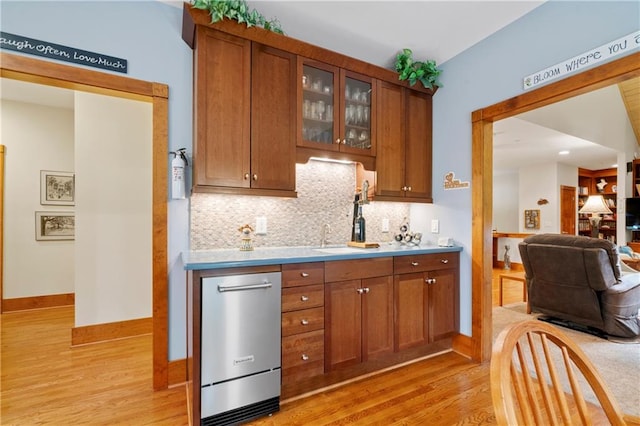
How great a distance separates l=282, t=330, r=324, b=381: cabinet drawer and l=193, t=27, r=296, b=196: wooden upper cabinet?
1074mm

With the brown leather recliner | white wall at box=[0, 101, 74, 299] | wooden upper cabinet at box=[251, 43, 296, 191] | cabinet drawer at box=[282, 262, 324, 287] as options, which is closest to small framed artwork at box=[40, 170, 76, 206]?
white wall at box=[0, 101, 74, 299]

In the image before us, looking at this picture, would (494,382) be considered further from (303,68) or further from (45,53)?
(45,53)

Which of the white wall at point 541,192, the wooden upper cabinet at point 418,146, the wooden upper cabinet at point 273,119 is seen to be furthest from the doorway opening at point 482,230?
the white wall at point 541,192

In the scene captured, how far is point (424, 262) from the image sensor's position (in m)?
2.67

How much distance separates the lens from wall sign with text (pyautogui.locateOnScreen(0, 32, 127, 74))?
1.89 m

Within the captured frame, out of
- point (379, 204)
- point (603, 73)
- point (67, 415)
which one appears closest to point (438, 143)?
point (379, 204)

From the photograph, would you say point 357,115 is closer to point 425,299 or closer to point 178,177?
point 178,177

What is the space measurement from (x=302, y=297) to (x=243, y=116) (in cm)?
139

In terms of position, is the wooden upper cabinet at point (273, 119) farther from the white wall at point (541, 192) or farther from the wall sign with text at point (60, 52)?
the white wall at point (541, 192)

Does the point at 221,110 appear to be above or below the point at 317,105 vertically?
below

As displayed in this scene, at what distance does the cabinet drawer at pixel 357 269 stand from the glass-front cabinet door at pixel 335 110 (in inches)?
38.9

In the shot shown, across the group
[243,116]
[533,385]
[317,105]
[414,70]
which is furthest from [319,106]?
[533,385]

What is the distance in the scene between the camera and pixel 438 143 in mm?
3154

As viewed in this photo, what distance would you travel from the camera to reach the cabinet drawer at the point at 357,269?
2205mm
